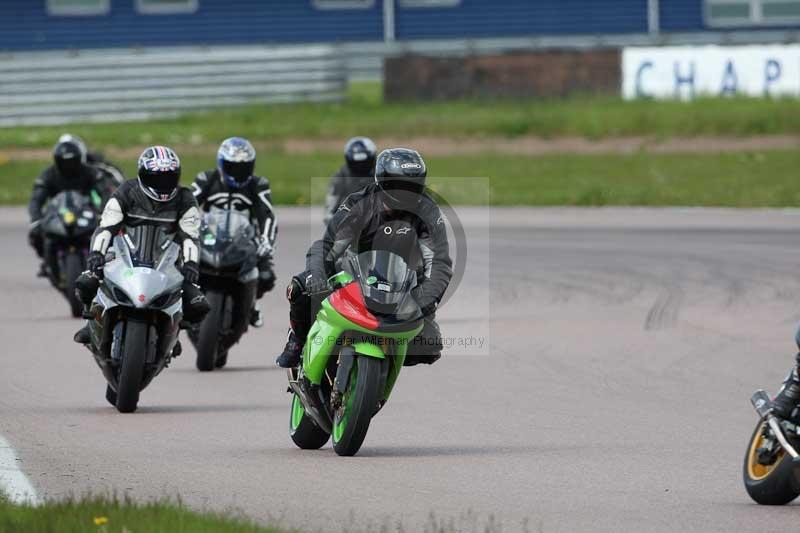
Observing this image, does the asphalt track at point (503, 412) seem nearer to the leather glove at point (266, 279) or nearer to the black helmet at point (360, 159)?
the leather glove at point (266, 279)

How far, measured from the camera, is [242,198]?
15000mm

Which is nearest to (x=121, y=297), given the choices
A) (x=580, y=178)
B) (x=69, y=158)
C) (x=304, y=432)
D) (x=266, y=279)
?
(x=304, y=432)

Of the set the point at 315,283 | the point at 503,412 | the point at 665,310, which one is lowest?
the point at 665,310

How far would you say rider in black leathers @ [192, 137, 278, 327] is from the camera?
14.9m

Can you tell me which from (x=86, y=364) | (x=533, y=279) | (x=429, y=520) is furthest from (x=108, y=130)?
(x=429, y=520)

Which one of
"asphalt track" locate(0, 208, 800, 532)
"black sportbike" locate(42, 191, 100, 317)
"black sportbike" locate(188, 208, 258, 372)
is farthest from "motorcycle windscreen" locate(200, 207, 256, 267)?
"black sportbike" locate(42, 191, 100, 317)

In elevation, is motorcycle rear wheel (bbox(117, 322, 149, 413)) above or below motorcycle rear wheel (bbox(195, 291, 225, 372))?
above

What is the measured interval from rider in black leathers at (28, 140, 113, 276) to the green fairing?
903 centimetres

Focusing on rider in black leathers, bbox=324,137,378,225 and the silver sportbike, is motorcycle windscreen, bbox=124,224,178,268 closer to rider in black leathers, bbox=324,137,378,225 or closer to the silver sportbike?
the silver sportbike

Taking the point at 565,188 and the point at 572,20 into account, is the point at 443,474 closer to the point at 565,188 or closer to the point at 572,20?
the point at 565,188

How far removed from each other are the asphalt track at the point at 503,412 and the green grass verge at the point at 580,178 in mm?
6758

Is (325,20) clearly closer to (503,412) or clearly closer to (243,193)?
(243,193)

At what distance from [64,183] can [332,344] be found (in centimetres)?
965

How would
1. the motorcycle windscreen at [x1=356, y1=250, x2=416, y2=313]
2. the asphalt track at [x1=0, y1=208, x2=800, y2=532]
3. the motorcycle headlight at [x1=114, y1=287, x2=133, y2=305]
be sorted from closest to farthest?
the asphalt track at [x1=0, y1=208, x2=800, y2=532], the motorcycle windscreen at [x1=356, y1=250, x2=416, y2=313], the motorcycle headlight at [x1=114, y1=287, x2=133, y2=305]
